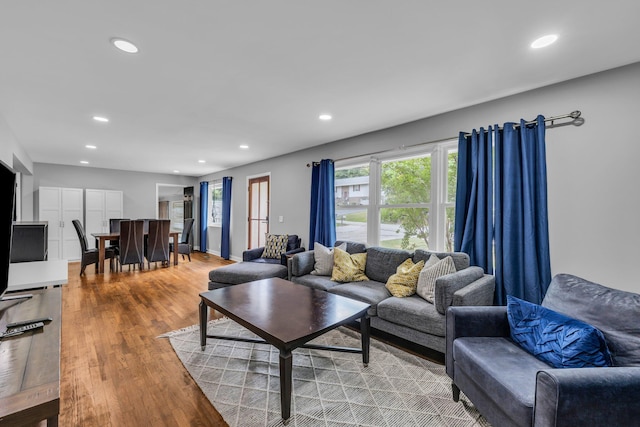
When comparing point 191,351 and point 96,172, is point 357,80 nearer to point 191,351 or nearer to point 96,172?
point 191,351

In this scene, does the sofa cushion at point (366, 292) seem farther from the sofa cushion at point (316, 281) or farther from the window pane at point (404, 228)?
the window pane at point (404, 228)

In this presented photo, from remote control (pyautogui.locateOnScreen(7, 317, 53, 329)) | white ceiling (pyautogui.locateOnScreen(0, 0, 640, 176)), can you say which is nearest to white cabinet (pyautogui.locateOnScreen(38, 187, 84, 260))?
white ceiling (pyautogui.locateOnScreen(0, 0, 640, 176))

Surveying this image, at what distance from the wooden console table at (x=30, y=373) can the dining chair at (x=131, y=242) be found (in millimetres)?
4762

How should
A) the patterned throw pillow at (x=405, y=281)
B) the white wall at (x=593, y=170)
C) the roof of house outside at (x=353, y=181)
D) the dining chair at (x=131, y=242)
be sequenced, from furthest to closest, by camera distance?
the dining chair at (x=131, y=242)
the roof of house outside at (x=353, y=181)
the patterned throw pillow at (x=405, y=281)
the white wall at (x=593, y=170)

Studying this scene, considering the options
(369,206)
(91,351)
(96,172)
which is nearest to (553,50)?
(369,206)

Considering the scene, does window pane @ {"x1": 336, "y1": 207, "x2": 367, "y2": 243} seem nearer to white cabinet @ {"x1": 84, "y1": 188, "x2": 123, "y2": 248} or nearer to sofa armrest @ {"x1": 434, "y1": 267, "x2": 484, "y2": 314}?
sofa armrest @ {"x1": 434, "y1": 267, "x2": 484, "y2": 314}

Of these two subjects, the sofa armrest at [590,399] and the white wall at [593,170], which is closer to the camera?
the sofa armrest at [590,399]

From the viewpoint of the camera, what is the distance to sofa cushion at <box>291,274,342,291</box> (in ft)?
10.6

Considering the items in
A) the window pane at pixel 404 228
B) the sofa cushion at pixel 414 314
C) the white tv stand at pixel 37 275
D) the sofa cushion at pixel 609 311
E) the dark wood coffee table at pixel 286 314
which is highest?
the window pane at pixel 404 228

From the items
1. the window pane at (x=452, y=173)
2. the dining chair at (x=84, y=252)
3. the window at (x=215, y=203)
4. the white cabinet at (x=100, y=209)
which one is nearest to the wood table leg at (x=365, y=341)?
the window pane at (x=452, y=173)

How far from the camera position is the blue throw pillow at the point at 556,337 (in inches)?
54.8

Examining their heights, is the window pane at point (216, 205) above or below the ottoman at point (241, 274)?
above

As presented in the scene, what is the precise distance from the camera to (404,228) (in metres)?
3.70

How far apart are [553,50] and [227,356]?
3441 mm
